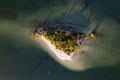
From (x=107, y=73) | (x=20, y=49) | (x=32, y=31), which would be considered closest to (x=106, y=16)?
(x=107, y=73)

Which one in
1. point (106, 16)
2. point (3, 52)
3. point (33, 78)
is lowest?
point (33, 78)

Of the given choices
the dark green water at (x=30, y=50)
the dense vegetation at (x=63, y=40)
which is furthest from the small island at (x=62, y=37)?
the dark green water at (x=30, y=50)

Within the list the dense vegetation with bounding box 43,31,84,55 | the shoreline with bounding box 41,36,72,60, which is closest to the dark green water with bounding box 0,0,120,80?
the shoreline with bounding box 41,36,72,60

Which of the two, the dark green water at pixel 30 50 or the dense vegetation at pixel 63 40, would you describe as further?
the dark green water at pixel 30 50

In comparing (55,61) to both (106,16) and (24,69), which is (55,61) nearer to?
(24,69)

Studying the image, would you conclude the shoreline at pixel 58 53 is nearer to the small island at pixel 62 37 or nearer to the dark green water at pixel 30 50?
the small island at pixel 62 37

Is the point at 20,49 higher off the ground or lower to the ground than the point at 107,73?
higher

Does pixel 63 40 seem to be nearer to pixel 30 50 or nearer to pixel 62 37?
pixel 62 37
